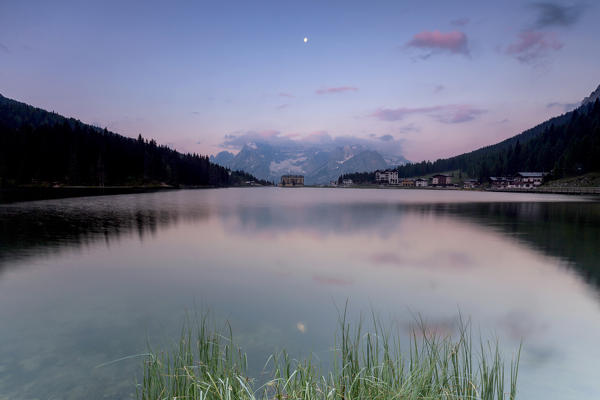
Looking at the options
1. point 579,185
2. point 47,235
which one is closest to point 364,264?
point 47,235

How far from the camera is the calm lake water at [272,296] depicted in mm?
8086

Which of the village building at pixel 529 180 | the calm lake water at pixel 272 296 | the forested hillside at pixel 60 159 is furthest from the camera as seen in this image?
the village building at pixel 529 180

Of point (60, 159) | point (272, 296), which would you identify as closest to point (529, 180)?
point (272, 296)

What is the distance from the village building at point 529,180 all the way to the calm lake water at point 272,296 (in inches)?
7310

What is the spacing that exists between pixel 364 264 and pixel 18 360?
15856 millimetres

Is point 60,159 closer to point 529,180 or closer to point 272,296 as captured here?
point 272,296

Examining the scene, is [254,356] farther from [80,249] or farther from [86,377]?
[80,249]

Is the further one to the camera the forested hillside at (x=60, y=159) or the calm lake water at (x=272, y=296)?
Result: the forested hillside at (x=60, y=159)

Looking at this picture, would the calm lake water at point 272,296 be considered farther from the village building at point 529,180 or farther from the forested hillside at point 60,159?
the village building at point 529,180

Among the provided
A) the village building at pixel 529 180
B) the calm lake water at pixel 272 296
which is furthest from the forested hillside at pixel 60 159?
the village building at pixel 529 180

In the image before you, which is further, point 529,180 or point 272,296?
point 529,180

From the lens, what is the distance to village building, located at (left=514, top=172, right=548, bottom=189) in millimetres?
175250

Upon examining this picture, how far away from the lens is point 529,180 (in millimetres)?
178125

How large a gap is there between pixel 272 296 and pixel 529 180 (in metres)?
213
